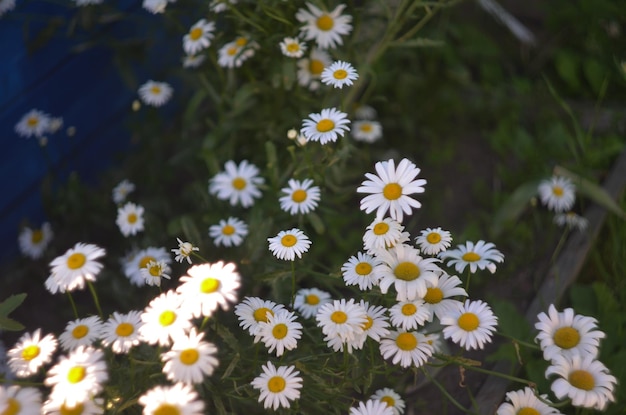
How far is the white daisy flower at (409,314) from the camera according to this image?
142 cm

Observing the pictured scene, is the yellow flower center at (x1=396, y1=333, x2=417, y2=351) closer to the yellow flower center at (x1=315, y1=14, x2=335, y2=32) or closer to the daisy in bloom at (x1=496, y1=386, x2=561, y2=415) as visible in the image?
the daisy in bloom at (x1=496, y1=386, x2=561, y2=415)

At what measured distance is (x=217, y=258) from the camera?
7.35 feet

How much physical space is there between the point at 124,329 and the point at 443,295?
0.68 m

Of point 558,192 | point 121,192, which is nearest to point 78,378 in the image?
point 121,192

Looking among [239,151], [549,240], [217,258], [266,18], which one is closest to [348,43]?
[266,18]

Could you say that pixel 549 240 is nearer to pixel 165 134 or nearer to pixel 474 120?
pixel 474 120

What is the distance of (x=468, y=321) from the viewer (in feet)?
4.70

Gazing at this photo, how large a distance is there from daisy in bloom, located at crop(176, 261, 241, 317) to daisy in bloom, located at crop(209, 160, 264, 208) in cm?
74

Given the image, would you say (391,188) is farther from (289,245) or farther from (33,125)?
(33,125)

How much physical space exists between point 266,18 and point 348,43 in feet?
1.05

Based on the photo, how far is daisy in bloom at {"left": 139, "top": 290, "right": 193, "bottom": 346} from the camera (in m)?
1.31

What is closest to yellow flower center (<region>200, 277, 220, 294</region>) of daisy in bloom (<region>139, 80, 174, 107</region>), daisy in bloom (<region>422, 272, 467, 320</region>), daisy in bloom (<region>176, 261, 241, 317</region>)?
daisy in bloom (<region>176, 261, 241, 317</region>)

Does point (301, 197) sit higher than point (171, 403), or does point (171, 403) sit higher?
point (171, 403)

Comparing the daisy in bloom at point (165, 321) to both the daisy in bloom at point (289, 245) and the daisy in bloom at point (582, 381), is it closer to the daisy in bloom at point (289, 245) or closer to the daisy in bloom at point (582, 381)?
the daisy in bloom at point (289, 245)
